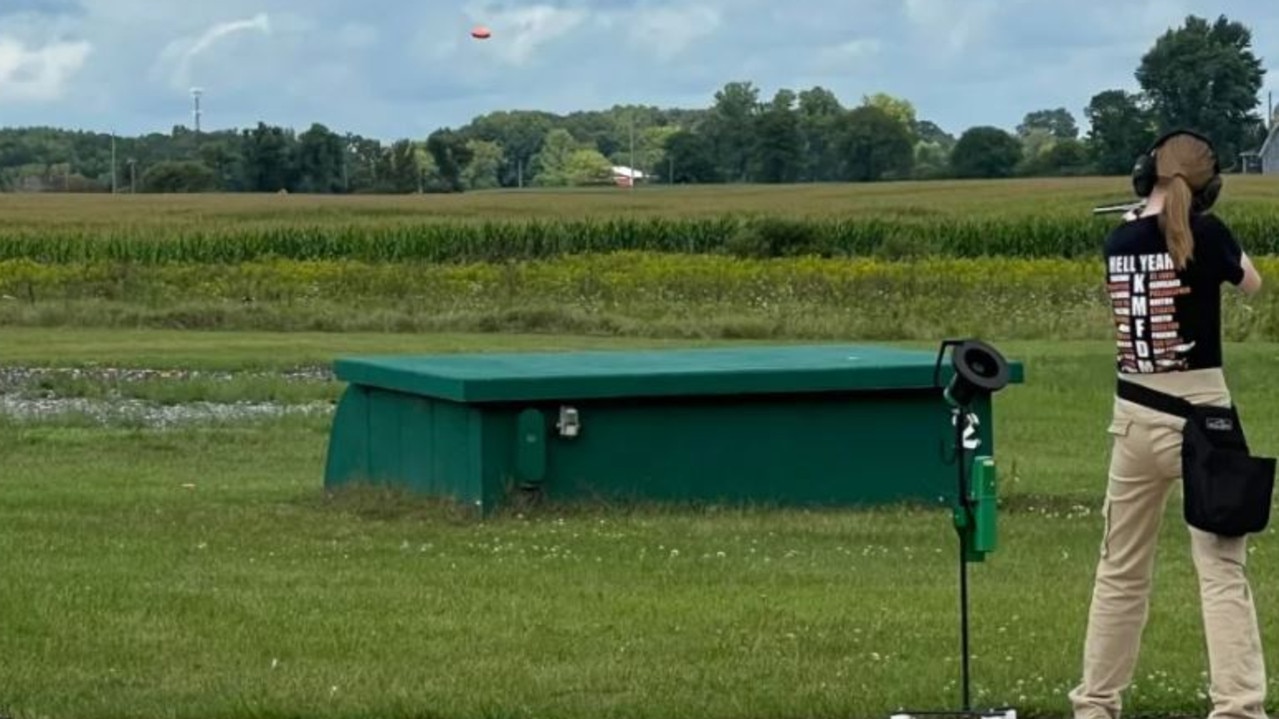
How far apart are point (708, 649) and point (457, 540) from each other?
12.0 ft

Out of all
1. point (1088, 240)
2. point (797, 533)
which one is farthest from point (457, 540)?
point (1088, 240)

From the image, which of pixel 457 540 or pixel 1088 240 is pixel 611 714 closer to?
pixel 457 540

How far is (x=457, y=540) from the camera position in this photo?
12203 millimetres

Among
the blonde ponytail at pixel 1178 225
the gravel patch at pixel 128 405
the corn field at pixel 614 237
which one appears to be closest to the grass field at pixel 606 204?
the corn field at pixel 614 237

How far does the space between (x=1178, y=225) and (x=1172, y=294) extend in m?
0.20

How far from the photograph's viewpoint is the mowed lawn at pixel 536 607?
7.92 metres

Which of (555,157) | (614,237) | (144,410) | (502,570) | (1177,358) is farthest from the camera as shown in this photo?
(555,157)

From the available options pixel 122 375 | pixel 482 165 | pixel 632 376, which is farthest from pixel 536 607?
pixel 482 165

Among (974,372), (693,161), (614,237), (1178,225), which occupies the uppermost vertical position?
(693,161)

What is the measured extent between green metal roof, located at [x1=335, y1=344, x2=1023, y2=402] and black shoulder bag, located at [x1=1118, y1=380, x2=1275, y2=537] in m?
5.28

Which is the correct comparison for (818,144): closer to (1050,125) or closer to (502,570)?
(1050,125)

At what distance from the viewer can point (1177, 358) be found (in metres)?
6.95

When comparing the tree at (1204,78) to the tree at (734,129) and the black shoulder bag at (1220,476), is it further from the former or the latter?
the black shoulder bag at (1220,476)

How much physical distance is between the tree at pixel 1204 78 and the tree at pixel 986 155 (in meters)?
32.8
